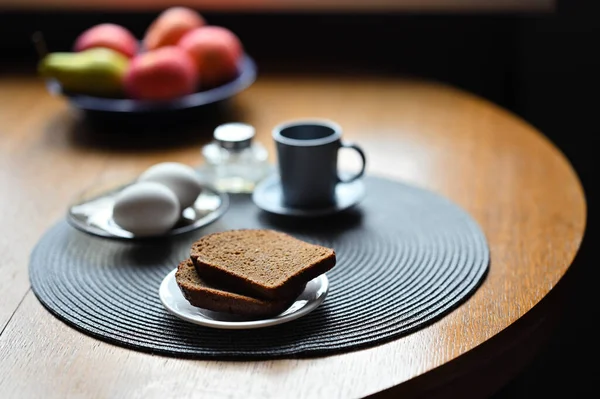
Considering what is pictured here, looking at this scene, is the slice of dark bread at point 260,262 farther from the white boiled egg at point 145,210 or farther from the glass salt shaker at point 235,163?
the glass salt shaker at point 235,163

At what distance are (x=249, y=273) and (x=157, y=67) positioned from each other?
2.12ft

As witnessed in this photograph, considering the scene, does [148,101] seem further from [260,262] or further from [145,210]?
[260,262]

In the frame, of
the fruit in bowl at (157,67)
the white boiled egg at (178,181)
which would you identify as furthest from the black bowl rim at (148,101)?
→ the white boiled egg at (178,181)

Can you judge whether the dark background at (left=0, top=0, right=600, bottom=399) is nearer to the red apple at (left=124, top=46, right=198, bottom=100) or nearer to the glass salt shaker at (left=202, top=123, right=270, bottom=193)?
the red apple at (left=124, top=46, right=198, bottom=100)

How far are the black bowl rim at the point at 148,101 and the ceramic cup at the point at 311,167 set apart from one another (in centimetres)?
35

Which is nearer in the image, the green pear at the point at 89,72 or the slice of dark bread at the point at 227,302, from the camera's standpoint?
the slice of dark bread at the point at 227,302

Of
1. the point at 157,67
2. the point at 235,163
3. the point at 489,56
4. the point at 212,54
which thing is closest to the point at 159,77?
the point at 157,67

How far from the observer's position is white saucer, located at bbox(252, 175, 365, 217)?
105 centimetres

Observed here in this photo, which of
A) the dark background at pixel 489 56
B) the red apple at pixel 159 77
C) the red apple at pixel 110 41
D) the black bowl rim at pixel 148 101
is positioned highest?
the red apple at pixel 110 41

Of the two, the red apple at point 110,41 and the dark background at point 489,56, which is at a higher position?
the red apple at point 110,41

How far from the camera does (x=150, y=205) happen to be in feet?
3.21

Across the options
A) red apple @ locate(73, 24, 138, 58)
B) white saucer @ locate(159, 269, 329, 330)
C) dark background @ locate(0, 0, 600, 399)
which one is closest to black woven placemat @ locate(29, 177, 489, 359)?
white saucer @ locate(159, 269, 329, 330)

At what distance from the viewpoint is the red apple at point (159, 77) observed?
138 cm

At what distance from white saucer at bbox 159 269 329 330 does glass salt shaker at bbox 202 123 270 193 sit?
319mm
